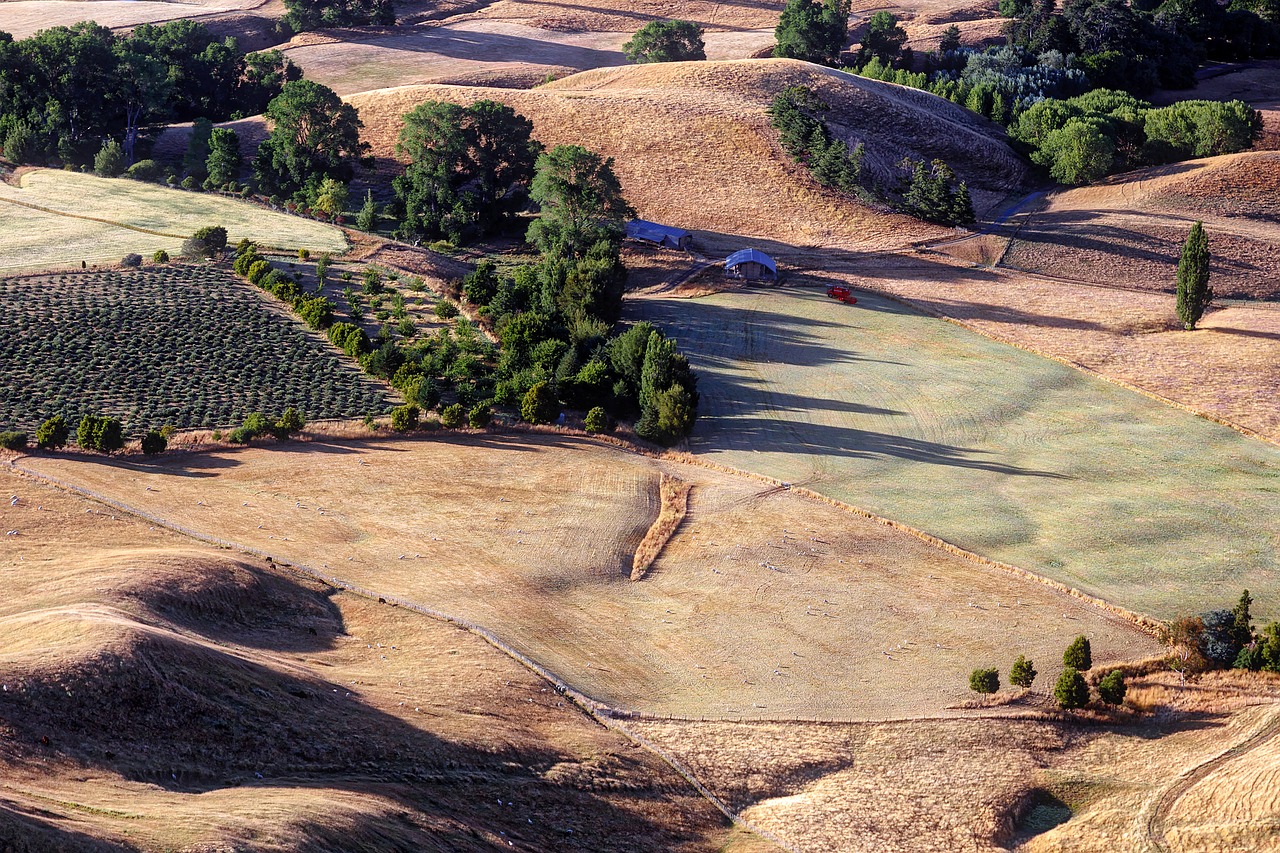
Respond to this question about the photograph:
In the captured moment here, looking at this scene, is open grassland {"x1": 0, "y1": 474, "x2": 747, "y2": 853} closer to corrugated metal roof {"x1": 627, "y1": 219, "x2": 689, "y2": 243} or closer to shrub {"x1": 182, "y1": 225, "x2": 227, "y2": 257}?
shrub {"x1": 182, "y1": 225, "x2": 227, "y2": 257}

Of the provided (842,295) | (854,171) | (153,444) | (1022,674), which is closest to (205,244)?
(153,444)

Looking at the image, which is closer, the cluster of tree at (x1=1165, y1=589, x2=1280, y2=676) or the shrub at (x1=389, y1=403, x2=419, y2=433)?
the cluster of tree at (x1=1165, y1=589, x2=1280, y2=676)

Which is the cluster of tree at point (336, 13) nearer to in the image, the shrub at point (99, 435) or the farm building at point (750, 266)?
the farm building at point (750, 266)

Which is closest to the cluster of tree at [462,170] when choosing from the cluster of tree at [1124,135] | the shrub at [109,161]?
the shrub at [109,161]

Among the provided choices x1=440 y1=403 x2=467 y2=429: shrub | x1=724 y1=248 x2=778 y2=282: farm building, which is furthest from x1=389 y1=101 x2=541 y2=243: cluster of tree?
x1=440 y1=403 x2=467 y2=429: shrub

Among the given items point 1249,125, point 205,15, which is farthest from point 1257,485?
point 205,15

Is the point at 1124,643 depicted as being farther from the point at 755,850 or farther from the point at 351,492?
the point at 351,492

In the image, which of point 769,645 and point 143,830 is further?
point 769,645
